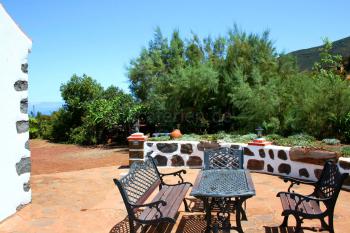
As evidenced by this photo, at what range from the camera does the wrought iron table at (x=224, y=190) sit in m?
4.29

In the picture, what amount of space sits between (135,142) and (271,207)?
4152 mm

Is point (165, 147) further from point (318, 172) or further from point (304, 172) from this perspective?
point (318, 172)

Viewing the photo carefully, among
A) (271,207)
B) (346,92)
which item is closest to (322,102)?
(346,92)

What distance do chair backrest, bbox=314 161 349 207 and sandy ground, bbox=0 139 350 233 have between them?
1.52ft

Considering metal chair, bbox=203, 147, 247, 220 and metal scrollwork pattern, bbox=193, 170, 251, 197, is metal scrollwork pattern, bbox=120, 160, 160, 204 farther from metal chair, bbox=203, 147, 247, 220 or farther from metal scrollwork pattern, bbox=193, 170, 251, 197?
metal chair, bbox=203, 147, 247, 220

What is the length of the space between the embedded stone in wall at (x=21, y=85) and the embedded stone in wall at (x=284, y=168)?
530 cm

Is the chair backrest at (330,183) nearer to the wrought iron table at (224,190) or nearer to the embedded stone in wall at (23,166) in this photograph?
the wrought iron table at (224,190)

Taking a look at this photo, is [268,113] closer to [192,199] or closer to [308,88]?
[308,88]

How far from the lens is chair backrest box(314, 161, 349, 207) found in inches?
163

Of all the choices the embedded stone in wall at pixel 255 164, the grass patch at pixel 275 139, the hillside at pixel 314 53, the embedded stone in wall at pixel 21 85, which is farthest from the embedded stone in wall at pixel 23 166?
the hillside at pixel 314 53

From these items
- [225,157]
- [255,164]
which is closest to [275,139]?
[255,164]

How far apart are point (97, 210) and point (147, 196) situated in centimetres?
138

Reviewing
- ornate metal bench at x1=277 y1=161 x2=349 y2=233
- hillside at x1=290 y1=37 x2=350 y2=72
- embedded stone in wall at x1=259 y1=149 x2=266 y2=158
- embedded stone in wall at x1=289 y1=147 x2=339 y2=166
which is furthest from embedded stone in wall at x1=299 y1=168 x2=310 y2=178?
hillside at x1=290 y1=37 x2=350 y2=72

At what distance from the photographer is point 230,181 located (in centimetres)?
488
